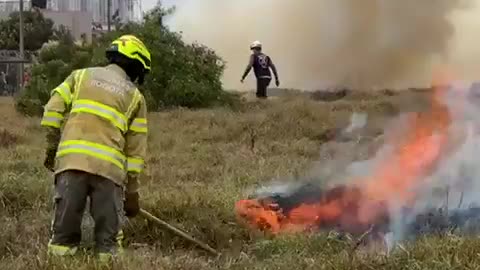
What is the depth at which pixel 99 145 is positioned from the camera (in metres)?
4.84

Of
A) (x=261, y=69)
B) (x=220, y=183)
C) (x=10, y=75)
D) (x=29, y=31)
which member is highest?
(x=261, y=69)

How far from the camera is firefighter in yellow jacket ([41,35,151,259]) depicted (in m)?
4.84

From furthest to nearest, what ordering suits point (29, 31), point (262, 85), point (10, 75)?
1. point (29, 31)
2. point (10, 75)
3. point (262, 85)

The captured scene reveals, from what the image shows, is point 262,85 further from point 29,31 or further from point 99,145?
point 29,31

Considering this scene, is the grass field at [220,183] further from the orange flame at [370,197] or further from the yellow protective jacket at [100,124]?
the yellow protective jacket at [100,124]

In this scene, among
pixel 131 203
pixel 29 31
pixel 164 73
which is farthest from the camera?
pixel 29 31

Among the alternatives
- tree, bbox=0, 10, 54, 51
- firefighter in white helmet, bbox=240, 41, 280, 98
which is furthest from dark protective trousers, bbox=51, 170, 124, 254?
tree, bbox=0, 10, 54, 51

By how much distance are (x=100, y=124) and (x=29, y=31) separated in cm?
4382

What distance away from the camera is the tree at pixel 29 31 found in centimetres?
Result: 4497

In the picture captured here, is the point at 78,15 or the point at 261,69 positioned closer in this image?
the point at 261,69

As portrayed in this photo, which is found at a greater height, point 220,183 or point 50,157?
point 50,157

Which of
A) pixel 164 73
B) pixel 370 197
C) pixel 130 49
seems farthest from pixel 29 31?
pixel 130 49

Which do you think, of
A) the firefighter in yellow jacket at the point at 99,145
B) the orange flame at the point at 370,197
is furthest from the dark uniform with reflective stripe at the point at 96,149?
the orange flame at the point at 370,197

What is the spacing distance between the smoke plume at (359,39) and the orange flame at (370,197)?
5.64 m
